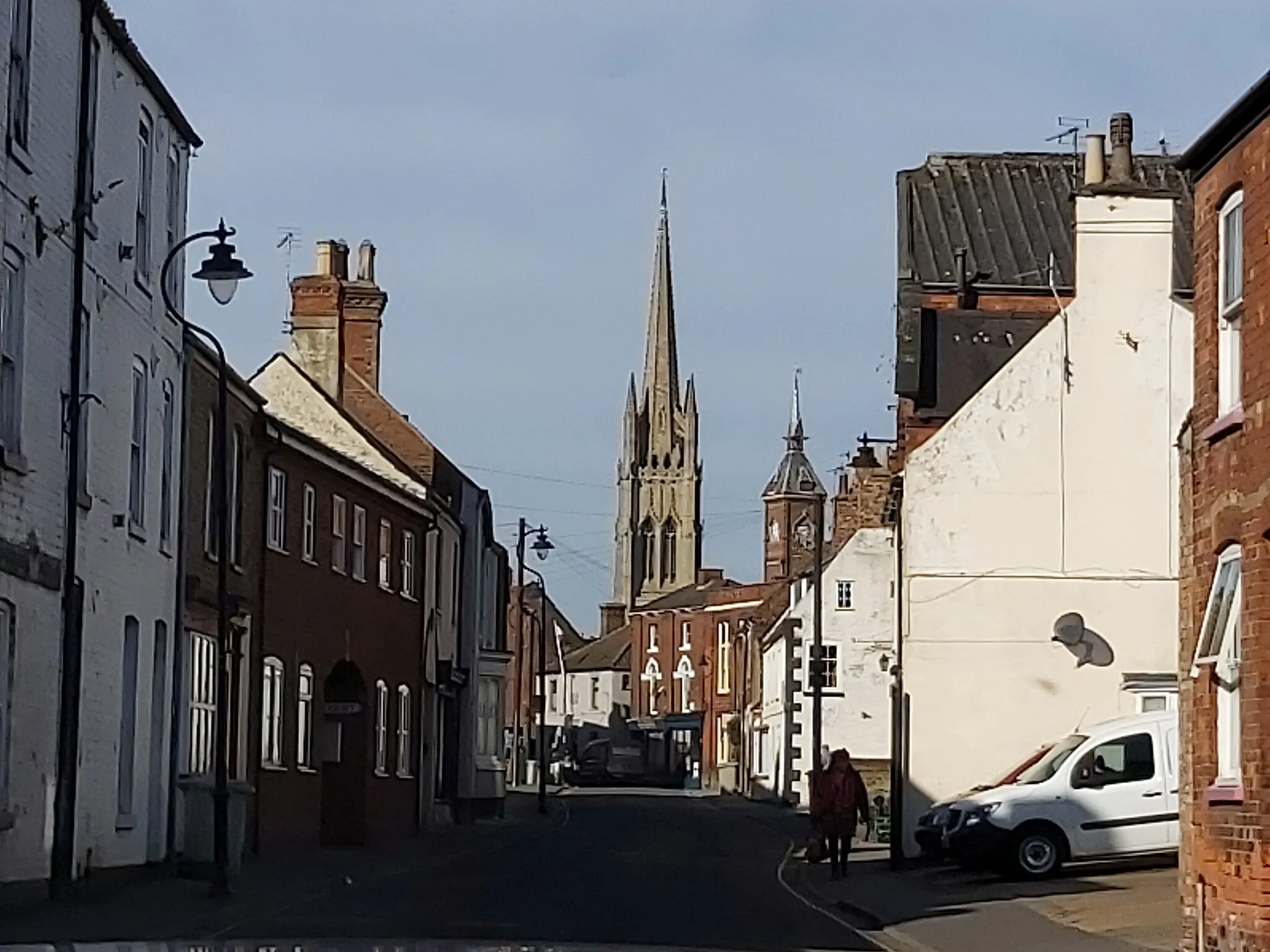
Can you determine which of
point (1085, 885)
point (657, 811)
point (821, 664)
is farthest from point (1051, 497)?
point (657, 811)

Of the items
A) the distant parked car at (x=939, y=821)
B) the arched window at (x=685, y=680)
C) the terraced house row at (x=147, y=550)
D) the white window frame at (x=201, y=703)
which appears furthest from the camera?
the arched window at (x=685, y=680)

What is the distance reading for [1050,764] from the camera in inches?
1150

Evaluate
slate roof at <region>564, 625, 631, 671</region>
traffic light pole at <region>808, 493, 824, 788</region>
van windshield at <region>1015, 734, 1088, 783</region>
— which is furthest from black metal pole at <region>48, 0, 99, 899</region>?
slate roof at <region>564, 625, 631, 671</region>

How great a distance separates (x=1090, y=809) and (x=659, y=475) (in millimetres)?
139756

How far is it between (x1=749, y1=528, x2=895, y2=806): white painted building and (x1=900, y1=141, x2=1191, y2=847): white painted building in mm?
30243

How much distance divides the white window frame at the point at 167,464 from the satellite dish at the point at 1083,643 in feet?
40.6

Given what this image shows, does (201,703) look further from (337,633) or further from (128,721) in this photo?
(337,633)

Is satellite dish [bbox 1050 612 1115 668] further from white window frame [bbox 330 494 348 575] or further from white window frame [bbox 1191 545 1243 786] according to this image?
white window frame [bbox 1191 545 1243 786]

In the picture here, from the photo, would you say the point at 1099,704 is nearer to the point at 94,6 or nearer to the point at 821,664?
the point at 821,664

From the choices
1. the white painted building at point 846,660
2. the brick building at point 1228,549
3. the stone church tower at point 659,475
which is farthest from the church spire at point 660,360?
the brick building at point 1228,549

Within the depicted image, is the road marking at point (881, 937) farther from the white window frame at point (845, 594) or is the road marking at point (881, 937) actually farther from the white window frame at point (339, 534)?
the white window frame at point (845, 594)

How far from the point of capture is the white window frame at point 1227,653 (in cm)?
1781

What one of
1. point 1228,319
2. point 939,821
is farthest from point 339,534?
point 1228,319

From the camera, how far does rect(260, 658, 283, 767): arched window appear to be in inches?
1377
